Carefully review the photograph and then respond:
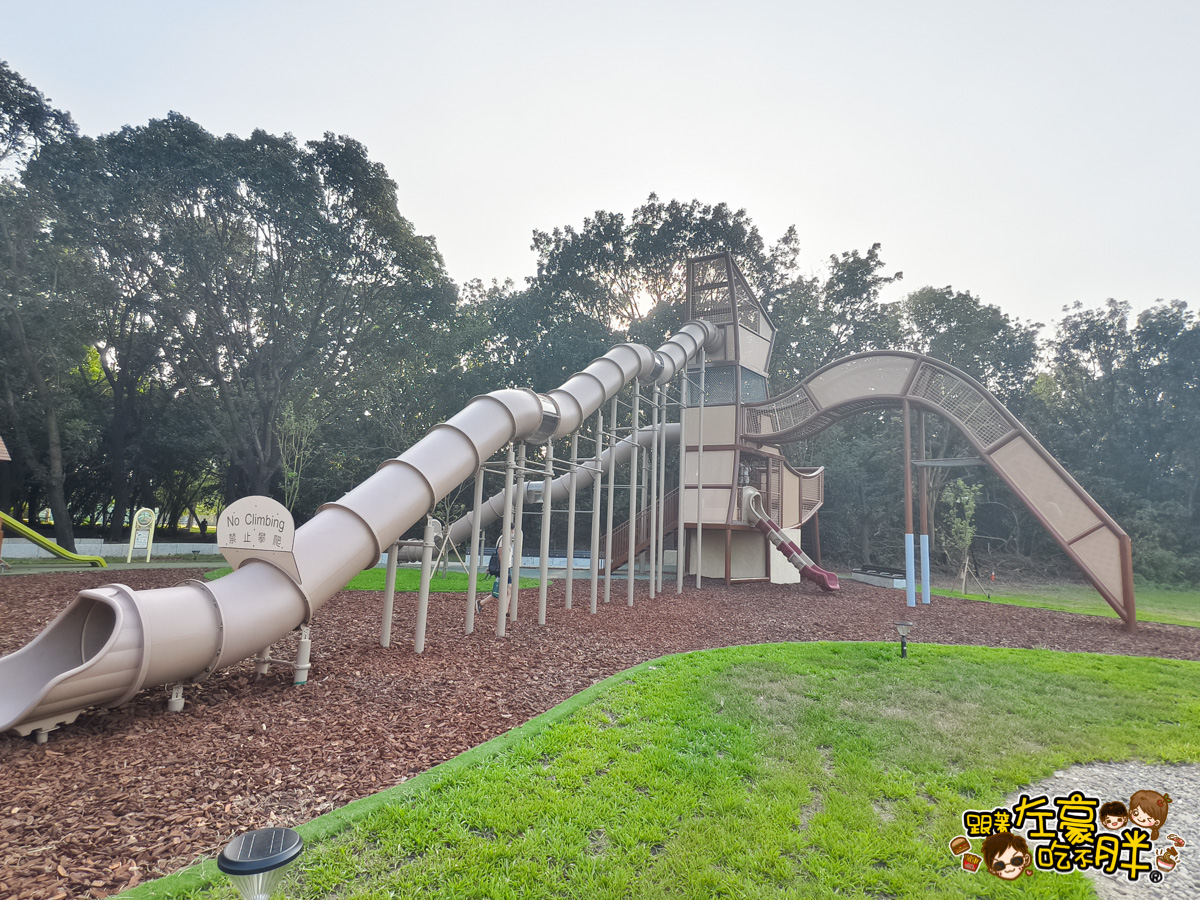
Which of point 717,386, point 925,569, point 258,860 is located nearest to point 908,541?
point 925,569

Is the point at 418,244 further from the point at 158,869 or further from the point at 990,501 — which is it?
the point at 990,501

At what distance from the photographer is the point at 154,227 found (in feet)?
67.3

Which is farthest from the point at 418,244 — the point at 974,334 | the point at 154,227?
the point at 974,334

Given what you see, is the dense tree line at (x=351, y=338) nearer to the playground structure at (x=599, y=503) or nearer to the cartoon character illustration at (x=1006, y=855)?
the playground structure at (x=599, y=503)

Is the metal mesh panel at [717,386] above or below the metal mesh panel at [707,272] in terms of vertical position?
below

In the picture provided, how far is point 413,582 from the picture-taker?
17109 mm

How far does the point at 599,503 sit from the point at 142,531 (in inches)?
773

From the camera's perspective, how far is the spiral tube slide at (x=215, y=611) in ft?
16.3

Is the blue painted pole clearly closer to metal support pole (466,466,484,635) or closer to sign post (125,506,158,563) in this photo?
metal support pole (466,466,484,635)

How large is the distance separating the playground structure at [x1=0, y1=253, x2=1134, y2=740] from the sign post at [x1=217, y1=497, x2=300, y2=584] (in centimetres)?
17

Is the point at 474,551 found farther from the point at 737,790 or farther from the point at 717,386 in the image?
the point at 717,386

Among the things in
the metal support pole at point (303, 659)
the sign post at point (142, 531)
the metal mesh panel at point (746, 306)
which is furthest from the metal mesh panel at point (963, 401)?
the sign post at point (142, 531)

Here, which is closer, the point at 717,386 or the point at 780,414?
the point at 780,414

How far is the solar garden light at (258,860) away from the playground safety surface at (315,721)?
1581 millimetres
